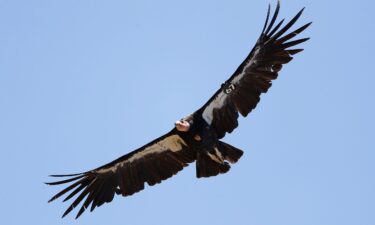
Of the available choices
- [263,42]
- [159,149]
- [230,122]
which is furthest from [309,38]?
[159,149]

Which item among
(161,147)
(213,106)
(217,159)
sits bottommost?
(217,159)

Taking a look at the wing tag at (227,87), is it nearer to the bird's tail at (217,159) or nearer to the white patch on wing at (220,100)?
the white patch on wing at (220,100)

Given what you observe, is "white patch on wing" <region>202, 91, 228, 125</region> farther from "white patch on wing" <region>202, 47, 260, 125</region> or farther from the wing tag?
the wing tag

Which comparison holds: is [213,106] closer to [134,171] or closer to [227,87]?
[227,87]

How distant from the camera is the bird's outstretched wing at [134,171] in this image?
79.5 ft

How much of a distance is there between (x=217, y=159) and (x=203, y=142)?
1.90ft

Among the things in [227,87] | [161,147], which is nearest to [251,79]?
[227,87]

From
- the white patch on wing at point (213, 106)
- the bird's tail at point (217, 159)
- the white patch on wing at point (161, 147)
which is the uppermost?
the white patch on wing at point (161, 147)

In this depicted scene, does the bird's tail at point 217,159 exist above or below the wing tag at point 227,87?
below

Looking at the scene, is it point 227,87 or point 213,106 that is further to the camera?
point 213,106

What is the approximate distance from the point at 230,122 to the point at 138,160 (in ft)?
9.91

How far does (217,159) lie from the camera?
920 inches

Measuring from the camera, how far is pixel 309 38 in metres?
Answer: 22.3

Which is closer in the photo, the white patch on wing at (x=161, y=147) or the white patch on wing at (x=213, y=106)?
the white patch on wing at (x=213, y=106)
